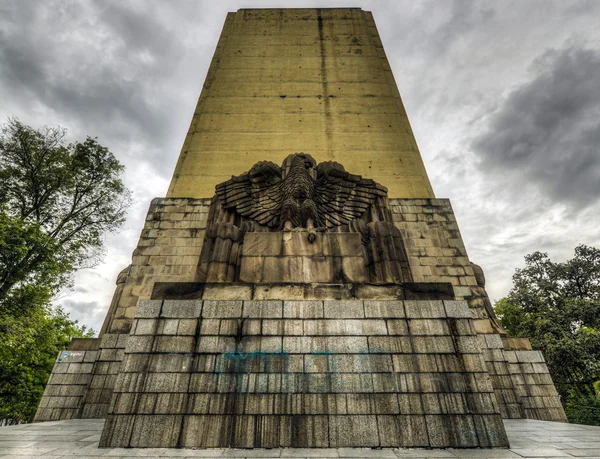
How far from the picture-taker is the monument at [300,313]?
3861 mm

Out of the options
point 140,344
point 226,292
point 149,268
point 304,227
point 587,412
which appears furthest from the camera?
point 587,412

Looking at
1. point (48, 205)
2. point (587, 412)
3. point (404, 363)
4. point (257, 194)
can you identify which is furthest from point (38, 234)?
point (587, 412)

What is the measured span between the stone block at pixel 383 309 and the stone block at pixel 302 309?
2.40 feet

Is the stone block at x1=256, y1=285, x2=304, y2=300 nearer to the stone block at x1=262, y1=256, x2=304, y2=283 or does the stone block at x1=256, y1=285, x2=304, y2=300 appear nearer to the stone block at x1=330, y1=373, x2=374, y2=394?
the stone block at x1=262, y1=256, x2=304, y2=283

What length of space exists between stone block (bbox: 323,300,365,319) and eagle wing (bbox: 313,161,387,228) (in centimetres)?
297

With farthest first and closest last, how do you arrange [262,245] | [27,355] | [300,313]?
[27,355] < [262,245] < [300,313]

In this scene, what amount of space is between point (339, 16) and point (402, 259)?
15799 millimetres

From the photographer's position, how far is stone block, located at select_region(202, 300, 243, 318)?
15.1 ft

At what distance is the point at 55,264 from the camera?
11.5 meters

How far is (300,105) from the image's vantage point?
509 inches

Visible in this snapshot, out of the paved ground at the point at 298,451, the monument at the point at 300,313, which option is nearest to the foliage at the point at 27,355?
the monument at the point at 300,313

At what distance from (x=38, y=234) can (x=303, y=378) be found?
464 inches

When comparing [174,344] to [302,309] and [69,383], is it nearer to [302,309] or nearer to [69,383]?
[302,309]

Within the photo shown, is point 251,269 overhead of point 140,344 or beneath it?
overhead
